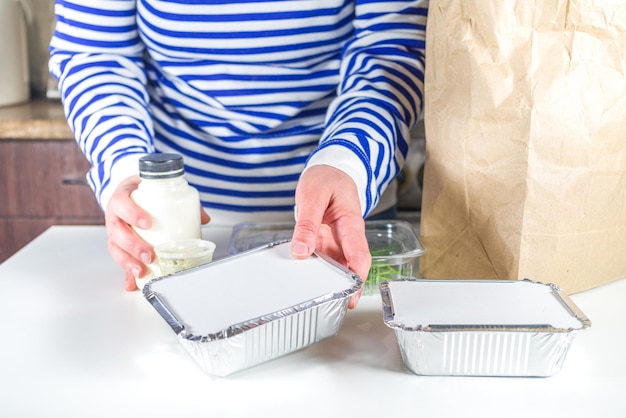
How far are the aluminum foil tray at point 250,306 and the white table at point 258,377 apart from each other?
0.08 feet

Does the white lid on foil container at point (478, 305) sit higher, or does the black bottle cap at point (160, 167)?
the black bottle cap at point (160, 167)

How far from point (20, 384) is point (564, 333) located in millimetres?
484

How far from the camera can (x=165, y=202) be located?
797 mm

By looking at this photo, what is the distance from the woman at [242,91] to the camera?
94cm

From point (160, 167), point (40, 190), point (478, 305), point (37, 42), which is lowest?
point (40, 190)

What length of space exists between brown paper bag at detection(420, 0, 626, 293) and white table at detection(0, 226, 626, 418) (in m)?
0.09

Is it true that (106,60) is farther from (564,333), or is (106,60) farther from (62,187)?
(564,333)

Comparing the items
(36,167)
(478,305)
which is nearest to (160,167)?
(478,305)

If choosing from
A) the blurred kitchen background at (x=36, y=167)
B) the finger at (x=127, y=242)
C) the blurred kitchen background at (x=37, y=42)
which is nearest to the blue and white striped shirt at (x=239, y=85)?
the finger at (x=127, y=242)

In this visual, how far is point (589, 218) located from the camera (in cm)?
78

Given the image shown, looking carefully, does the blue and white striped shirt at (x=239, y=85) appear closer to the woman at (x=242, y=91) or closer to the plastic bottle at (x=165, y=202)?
the woman at (x=242, y=91)

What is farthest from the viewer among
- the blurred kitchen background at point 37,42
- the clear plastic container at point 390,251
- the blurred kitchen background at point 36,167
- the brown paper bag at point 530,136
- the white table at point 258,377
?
the blurred kitchen background at point 37,42

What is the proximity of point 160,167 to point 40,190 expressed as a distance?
1.07m

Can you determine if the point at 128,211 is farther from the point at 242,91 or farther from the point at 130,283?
the point at 242,91
